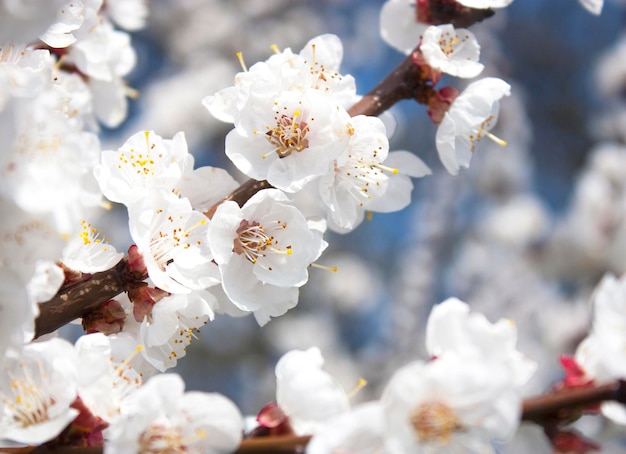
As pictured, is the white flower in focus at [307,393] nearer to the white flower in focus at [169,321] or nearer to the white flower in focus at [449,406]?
the white flower in focus at [449,406]

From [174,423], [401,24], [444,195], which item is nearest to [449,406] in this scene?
[174,423]

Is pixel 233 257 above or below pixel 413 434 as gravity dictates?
below

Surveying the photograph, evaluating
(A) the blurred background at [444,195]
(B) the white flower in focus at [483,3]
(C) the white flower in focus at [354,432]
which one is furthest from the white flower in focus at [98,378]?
(A) the blurred background at [444,195]

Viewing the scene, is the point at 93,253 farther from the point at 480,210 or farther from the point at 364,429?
the point at 480,210

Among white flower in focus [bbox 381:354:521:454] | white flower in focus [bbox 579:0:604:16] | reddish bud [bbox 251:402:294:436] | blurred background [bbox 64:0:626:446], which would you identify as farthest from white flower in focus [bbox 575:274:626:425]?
blurred background [bbox 64:0:626:446]

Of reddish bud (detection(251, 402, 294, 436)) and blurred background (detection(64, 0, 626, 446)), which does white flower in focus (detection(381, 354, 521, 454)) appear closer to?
reddish bud (detection(251, 402, 294, 436))

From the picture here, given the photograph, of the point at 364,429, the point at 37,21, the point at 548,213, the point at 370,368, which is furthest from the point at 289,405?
the point at 548,213

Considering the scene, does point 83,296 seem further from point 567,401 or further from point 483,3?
point 483,3
